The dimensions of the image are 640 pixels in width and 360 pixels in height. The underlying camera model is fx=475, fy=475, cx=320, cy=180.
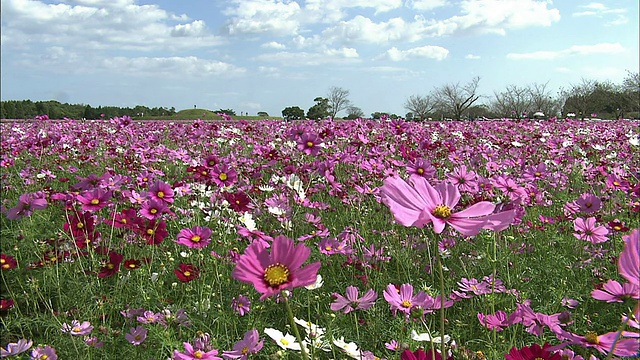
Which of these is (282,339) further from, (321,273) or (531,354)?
(321,273)

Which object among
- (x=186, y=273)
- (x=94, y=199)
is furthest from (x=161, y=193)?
(x=186, y=273)

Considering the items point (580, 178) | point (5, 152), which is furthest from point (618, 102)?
point (5, 152)

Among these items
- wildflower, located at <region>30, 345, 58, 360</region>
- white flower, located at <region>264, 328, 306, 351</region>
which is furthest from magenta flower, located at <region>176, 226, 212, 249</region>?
white flower, located at <region>264, 328, 306, 351</region>

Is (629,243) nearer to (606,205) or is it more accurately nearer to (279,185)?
(279,185)

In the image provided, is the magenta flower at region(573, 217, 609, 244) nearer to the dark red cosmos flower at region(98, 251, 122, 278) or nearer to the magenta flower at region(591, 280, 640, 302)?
the magenta flower at region(591, 280, 640, 302)

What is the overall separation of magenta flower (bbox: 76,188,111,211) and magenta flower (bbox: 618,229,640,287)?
6.16 feet

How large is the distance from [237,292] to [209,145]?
5.19 meters

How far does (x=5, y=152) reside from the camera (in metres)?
6.19

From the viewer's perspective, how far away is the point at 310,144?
2.67 metres

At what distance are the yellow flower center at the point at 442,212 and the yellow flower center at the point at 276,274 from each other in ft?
0.80

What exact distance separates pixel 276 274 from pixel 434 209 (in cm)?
26

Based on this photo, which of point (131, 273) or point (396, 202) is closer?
point (396, 202)

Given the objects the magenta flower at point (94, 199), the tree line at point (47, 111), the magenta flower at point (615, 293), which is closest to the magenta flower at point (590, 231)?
the magenta flower at point (615, 293)

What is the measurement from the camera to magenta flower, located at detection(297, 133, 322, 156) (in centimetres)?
266
